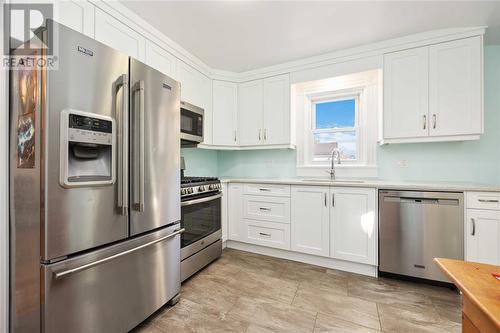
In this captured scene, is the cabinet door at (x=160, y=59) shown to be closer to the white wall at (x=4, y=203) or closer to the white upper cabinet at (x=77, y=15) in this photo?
the white upper cabinet at (x=77, y=15)

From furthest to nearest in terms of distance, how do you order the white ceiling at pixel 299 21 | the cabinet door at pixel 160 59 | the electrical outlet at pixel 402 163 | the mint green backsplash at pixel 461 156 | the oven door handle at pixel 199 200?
the electrical outlet at pixel 402 163
the mint green backsplash at pixel 461 156
the cabinet door at pixel 160 59
the oven door handle at pixel 199 200
the white ceiling at pixel 299 21

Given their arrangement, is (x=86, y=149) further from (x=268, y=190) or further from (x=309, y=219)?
(x=309, y=219)

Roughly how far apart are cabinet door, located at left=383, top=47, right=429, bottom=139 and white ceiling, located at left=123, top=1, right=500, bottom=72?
26cm

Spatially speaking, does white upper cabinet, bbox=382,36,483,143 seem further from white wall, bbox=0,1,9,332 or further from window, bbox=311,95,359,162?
white wall, bbox=0,1,9,332

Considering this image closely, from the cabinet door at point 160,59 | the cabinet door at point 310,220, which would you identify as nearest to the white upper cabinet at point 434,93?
the cabinet door at point 310,220

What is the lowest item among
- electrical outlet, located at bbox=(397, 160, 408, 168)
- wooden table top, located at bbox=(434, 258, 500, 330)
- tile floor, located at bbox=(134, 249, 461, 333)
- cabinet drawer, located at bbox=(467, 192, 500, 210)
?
tile floor, located at bbox=(134, 249, 461, 333)

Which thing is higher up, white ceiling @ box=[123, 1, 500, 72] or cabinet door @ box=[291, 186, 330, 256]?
white ceiling @ box=[123, 1, 500, 72]

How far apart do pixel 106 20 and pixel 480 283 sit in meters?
2.76

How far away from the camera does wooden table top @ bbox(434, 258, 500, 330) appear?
52cm

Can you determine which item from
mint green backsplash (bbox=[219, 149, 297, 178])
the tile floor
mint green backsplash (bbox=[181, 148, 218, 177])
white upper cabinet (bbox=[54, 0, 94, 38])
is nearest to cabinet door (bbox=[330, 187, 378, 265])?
the tile floor

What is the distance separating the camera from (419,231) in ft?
6.97

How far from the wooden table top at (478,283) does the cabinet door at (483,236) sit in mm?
1650

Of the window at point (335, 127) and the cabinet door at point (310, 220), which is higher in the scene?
the window at point (335, 127)

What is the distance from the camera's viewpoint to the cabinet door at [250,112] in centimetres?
326
